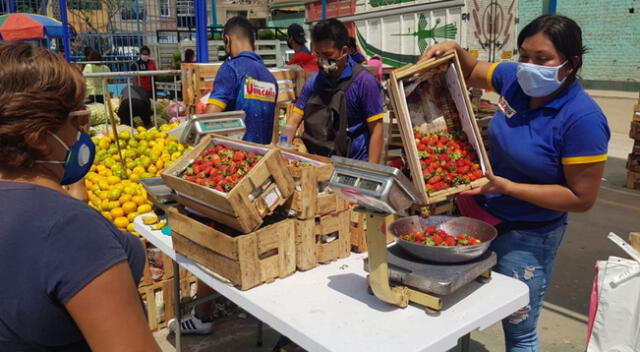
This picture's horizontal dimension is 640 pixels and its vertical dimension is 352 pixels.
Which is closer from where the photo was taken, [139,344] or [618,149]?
[139,344]

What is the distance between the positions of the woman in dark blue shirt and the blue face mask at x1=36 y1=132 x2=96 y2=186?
0.08 meters

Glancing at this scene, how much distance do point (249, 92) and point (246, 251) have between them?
2182 millimetres

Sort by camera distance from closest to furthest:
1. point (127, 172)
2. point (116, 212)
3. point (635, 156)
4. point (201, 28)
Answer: point (116, 212), point (127, 172), point (201, 28), point (635, 156)

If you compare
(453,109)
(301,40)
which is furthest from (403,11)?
(453,109)

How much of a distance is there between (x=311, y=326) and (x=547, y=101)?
4.59 feet

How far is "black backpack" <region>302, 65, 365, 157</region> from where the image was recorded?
3596 millimetres

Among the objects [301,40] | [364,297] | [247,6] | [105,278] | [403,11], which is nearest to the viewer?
[105,278]

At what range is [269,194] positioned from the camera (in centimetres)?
237

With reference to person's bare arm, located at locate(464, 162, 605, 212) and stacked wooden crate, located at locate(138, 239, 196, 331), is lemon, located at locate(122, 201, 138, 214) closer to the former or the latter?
stacked wooden crate, located at locate(138, 239, 196, 331)

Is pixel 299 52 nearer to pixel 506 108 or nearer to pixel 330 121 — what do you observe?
pixel 330 121

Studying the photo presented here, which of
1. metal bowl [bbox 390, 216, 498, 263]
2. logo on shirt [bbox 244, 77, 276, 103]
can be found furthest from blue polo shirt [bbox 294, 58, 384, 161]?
metal bowl [bbox 390, 216, 498, 263]

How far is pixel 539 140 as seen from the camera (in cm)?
223

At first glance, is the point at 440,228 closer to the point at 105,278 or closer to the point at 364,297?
the point at 364,297

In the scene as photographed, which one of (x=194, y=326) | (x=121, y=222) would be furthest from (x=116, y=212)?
(x=194, y=326)
